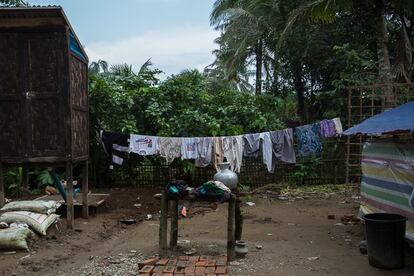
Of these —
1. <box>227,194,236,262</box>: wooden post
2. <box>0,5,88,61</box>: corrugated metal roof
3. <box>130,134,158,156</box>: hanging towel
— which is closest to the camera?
<box>227,194,236,262</box>: wooden post

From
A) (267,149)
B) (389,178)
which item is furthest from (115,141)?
(389,178)

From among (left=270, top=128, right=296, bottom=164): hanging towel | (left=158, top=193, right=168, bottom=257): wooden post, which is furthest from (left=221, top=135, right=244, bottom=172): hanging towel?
(left=158, top=193, right=168, bottom=257): wooden post

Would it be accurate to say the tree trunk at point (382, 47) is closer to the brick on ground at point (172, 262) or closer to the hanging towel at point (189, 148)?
the hanging towel at point (189, 148)

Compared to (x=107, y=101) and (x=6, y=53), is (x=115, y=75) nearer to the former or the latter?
(x=107, y=101)

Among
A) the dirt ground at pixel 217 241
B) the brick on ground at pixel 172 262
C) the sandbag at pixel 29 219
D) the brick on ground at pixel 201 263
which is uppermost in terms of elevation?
the sandbag at pixel 29 219

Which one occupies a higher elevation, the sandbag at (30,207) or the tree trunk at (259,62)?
the tree trunk at (259,62)

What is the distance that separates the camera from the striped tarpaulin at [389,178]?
6114 millimetres

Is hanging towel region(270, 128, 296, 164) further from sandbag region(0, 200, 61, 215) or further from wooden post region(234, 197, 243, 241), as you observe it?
sandbag region(0, 200, 61, 215)

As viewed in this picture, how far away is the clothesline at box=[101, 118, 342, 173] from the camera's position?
11.7 m

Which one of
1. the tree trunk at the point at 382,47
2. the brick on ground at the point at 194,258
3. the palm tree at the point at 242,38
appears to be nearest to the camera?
the brick on ground at the point at 194,258

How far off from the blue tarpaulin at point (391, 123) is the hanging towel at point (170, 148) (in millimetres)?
5346

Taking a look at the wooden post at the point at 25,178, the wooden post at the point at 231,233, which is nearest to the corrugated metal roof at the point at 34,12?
the wooden post at the point at 25,178

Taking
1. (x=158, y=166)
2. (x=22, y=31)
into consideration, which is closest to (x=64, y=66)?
(x=22, y=31)

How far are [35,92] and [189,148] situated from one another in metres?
4.67
